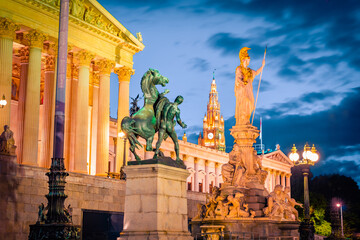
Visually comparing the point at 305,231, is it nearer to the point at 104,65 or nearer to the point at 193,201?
Result: the point at 193,201

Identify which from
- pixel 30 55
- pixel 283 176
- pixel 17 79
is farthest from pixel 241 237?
pixel 283 176

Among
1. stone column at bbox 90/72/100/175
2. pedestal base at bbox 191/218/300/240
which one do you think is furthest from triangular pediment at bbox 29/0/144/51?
pedestal base at bbox 191/218/300/240

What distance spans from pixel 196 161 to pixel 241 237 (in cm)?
6724

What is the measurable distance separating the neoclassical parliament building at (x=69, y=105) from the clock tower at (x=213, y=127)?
136469 millimetres

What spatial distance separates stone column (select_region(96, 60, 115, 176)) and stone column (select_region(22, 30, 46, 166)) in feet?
25.3

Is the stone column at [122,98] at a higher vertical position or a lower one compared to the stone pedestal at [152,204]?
higher

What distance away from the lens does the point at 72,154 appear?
4628cm

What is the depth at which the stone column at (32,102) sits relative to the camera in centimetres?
3956

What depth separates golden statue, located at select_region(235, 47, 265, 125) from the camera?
28.8 metres

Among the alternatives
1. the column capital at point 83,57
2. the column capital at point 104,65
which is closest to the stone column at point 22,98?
the column capital at point 83,57

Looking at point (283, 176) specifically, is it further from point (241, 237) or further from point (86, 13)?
point (241, 237)

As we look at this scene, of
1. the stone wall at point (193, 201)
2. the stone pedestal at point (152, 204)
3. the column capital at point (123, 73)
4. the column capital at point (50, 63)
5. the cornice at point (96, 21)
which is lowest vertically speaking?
the stone pedestal at point (152, 204)

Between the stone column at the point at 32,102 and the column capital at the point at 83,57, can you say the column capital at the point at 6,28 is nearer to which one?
the stone column at the point at 32,102

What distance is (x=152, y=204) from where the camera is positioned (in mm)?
15117
